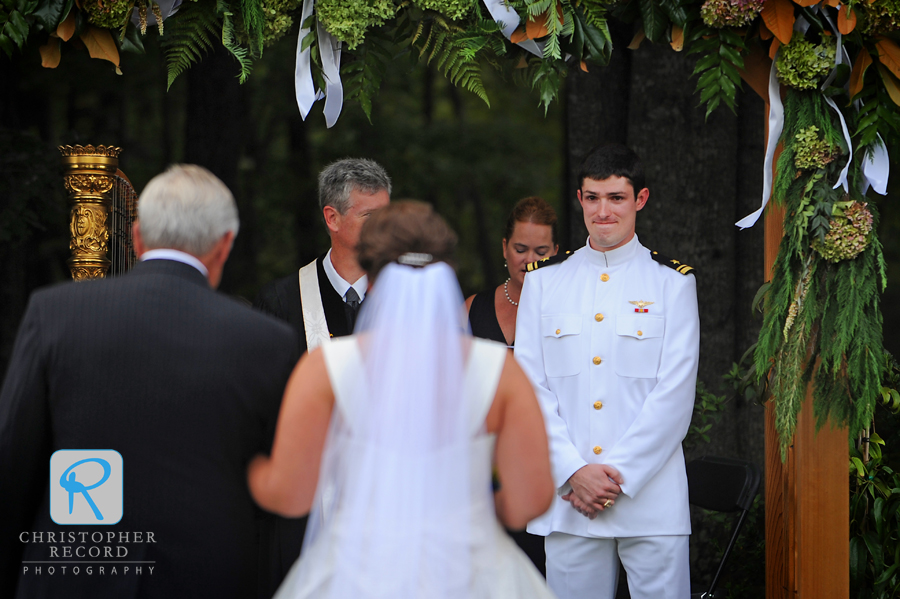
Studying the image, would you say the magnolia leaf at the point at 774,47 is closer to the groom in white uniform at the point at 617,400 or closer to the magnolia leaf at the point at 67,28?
the groom in white uniform at the point at 617,400

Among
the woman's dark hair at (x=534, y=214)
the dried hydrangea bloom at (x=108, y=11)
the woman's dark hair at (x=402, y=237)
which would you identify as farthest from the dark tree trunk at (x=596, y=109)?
the woman's dark hair at (x=402, y=237)

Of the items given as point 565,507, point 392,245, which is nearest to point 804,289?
point 565,507

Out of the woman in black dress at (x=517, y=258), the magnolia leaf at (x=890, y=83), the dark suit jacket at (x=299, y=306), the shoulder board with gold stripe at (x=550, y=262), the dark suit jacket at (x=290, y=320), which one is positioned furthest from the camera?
the woman in black dress at (x=517, y=258)

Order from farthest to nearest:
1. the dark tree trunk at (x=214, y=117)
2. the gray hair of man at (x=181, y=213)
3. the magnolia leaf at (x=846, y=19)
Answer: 1. the dark tree trunk at (x=214, y=117)
2. the magnolia leaf at (x=846, y=19)
3. the gray hair of man at (x=181, y=213)

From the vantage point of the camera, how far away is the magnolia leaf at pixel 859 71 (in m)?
3.16

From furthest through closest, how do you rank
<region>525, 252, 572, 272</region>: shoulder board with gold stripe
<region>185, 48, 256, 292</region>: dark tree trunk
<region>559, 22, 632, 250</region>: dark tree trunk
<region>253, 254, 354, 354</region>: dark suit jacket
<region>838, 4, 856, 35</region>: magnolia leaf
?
<region>185, 48, 256, 292</region>: dark tree trunk < <region>559, 22, 632, 250</region>: dark tree trunk < <region>253, 254, 354, 354</region>: dark suit jacket < <region>525, 252, 572, 272</region>: shoulder board with gold stripe < <region>838, 4, 856, 35</region>: magnolia leaf

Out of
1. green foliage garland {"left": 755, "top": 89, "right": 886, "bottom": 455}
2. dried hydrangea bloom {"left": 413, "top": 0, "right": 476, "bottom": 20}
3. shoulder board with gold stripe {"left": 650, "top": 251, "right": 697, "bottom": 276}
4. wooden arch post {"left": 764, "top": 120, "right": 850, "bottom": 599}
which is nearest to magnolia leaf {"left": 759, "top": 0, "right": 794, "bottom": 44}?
green foliage garland {"left": 755, "top": 89, "right": 886, "bottom": 455}

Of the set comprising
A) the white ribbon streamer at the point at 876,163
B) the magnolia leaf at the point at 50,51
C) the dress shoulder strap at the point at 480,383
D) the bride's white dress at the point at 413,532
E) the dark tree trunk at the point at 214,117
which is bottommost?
the bride's white dress at the point at 413,532

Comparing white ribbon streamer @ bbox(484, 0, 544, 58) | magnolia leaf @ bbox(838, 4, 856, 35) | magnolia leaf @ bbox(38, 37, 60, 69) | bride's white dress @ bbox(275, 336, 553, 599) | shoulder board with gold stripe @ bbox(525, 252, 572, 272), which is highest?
white ribbon streamer @ bbox(484, 0, 544, 58)

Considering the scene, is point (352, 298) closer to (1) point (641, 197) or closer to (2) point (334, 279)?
(2) point (334, 279)

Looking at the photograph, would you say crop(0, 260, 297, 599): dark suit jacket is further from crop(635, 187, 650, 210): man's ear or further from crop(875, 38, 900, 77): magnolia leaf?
crop(875, 38, 900, 77): magnolia leaf

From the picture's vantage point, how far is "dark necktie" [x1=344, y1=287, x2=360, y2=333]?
3736 mm

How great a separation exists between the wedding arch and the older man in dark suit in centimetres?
138

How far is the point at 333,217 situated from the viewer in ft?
12.2
